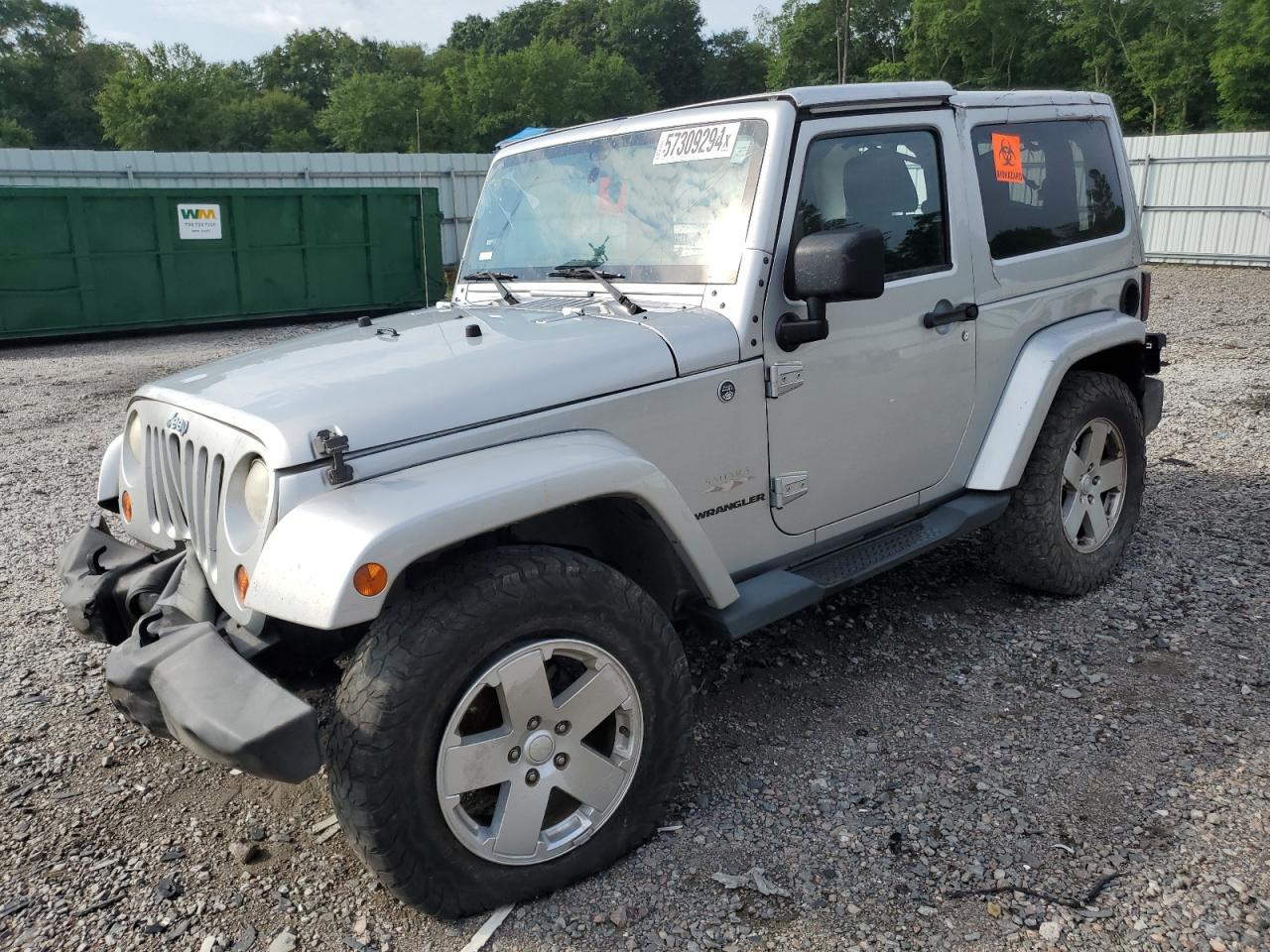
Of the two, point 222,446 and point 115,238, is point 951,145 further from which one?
point 115,238

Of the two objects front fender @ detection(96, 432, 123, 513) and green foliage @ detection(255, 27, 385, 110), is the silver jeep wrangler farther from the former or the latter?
green foliage @ detection(255, 27, 385, 110)

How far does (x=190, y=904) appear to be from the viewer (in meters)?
2.71

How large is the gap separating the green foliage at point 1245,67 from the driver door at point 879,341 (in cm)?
4044

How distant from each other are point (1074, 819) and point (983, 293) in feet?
6.31

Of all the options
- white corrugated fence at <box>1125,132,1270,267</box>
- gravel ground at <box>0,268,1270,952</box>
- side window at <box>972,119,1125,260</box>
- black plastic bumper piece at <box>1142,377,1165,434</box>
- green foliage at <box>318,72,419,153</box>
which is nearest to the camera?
gravel ground at <box>0,268,1270,952</box>

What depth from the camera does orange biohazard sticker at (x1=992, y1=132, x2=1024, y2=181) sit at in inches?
158

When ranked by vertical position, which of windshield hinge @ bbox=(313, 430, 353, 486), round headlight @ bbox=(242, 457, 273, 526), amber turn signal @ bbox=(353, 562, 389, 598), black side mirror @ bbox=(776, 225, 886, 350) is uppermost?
black side mirror @ bbox=(776, 225, 886, 350)

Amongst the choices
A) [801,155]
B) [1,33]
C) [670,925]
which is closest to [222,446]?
[670,925]

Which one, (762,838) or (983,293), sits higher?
(983,293)

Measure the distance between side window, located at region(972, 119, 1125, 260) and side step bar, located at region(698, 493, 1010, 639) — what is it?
1005mm

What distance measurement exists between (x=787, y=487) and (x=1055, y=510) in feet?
5.02

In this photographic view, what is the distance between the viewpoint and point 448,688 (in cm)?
237

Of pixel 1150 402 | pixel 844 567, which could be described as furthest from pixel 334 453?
pixel 1150 402

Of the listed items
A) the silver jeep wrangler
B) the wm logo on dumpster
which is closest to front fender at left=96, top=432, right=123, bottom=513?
the silver jeep wrangler
